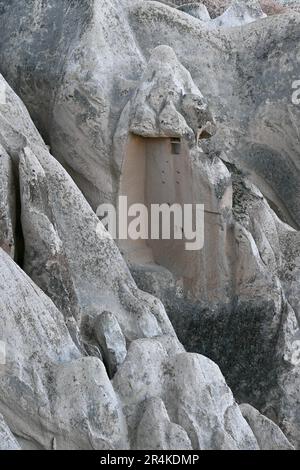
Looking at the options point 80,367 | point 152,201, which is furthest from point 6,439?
point 152,201

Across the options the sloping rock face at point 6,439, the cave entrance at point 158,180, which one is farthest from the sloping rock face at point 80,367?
the cave entrance at point 158,180

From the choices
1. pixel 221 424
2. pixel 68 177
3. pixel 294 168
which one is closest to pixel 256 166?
pixel 294 168

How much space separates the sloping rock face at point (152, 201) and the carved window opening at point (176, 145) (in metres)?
0.02

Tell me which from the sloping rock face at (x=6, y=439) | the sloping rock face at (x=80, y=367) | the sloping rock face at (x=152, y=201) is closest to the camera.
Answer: the sloping rock face at (x=6, y=439)

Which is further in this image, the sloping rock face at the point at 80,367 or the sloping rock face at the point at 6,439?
the sloping rock face at the point at 80,367

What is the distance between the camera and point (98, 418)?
4668 millimetres

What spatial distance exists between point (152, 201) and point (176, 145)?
0.26 meters

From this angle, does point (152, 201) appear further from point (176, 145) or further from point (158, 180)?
point (176, 145)

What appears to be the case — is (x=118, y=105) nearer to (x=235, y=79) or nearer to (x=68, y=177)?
(x=68, y=177)

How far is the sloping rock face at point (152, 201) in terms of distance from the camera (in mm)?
4816

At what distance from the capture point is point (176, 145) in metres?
5.95

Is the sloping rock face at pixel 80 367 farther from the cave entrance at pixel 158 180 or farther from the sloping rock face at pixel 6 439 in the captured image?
the cave entrance at pixel 158 180
